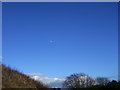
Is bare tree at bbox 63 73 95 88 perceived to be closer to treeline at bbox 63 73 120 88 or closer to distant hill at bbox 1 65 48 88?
treeline at bbox 63 73 120 88

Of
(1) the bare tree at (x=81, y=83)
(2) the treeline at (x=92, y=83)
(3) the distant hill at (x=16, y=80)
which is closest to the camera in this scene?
(3) the distant hill at (x=16, y=80)

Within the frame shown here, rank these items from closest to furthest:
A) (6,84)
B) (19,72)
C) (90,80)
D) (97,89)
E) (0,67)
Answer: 1. (6,84)
2. (0,67)
3. (19,72)
4. (97,89)
5. (90,80)

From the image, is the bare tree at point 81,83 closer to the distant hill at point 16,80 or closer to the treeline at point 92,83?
the treeline at point 92,83

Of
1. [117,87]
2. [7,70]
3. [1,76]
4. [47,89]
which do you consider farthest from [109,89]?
[1,76]

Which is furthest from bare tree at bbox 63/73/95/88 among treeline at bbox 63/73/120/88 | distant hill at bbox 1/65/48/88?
distant hill at bbox 1/65/48/88

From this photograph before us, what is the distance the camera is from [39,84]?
20.9 m

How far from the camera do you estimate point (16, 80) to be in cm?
1794

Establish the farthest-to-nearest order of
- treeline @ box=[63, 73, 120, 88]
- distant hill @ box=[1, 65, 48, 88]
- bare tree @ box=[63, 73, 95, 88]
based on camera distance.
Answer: bare tree @ box=[63, 73, 95, 88] < treeline @ box=[63, 73, 120, 88] < distant hill @ box=[1, 65, 48, 88]

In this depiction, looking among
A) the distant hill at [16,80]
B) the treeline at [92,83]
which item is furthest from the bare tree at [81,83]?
the distant hill at [16,80]

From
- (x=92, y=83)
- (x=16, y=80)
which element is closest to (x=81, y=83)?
(x=92, y=83)

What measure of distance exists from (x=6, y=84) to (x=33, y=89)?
10.5 ft

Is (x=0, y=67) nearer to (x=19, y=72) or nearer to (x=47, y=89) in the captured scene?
(x=19, y=72)

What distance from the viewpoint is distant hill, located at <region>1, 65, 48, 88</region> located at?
16136 mm

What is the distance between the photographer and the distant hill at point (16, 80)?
1614 centimetres
